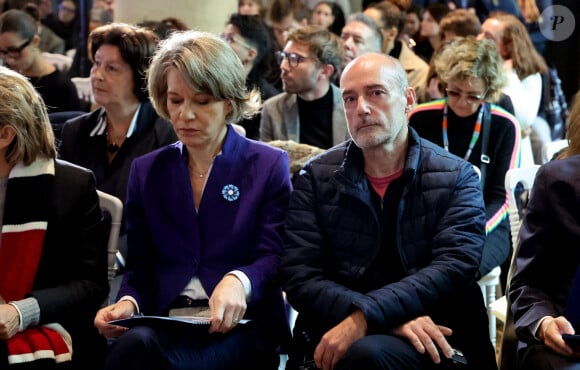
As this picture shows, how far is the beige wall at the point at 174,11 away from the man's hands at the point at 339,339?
11.1ft

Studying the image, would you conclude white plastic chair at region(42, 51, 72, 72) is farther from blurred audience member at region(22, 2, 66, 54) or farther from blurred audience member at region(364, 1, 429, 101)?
blurred audience member at region(364, 1, 429, 101)

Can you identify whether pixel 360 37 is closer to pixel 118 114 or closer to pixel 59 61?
pixel 59 61

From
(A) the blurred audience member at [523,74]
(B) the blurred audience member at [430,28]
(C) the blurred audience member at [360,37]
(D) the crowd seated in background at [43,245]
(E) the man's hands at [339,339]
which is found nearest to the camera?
(E) the man's hands at [339,339]

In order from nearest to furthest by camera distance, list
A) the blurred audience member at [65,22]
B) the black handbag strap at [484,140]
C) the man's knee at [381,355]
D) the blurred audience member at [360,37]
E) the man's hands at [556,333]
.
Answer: the man's hands at [556,333]
the man's knee at [381,355]
the black handbag strap at [484,140]
the blurred audience member at [360,37]
the blurred audience member at [65,22]

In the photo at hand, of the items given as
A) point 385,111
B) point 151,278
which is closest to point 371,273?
point 385,111

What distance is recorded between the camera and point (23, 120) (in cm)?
279

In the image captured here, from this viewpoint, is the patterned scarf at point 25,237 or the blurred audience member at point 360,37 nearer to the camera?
the patterned scarf at point 25,237

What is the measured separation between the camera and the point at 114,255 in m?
3.15

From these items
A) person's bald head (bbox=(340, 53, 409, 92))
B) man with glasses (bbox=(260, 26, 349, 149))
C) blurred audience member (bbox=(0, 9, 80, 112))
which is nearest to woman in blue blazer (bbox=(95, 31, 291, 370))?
person's bald head (bbox=(340, 53, 409, 92))

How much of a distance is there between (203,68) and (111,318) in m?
0.82

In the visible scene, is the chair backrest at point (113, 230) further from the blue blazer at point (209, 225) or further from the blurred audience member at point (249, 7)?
the blurred audience member at point (249, 7)

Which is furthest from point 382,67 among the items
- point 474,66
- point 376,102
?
point 474,66

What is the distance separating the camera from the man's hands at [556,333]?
2404 millimetres

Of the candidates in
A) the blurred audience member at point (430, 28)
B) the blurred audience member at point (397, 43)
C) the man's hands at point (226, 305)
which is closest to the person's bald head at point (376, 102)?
the man's hands at point (226, 305)
